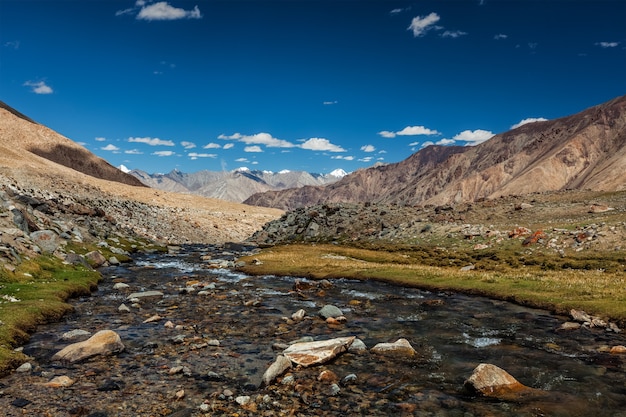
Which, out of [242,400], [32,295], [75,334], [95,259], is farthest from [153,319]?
[95,259]

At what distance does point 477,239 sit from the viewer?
58469 millimetres

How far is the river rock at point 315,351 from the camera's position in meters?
14.9

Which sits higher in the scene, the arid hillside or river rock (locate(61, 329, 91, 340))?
the arid hillside

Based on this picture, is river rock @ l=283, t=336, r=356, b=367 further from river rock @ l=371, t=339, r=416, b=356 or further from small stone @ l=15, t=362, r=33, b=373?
small stone @ l=15, t=362, r=33, b=373

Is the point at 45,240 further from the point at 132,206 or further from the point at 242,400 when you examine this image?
the point at 132,206

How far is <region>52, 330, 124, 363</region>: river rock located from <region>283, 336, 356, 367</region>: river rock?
6933 millimetres

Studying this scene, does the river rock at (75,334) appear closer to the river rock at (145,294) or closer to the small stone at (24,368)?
the small stone at (24,368)

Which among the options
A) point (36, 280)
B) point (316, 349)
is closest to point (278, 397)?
point (316, 349)

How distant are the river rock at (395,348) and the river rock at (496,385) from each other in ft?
11.7

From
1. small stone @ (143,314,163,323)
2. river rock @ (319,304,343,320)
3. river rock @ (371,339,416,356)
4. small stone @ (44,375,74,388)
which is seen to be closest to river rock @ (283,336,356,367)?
river rock @ (371,339,416,356)

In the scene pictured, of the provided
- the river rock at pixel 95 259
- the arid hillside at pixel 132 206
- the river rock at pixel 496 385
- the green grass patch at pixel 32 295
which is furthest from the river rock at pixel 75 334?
the arid hillside at pixel 132 206

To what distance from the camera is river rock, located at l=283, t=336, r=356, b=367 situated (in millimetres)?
14930

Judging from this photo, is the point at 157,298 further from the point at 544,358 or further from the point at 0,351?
the point at 544,358

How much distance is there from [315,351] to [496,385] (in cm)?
642
